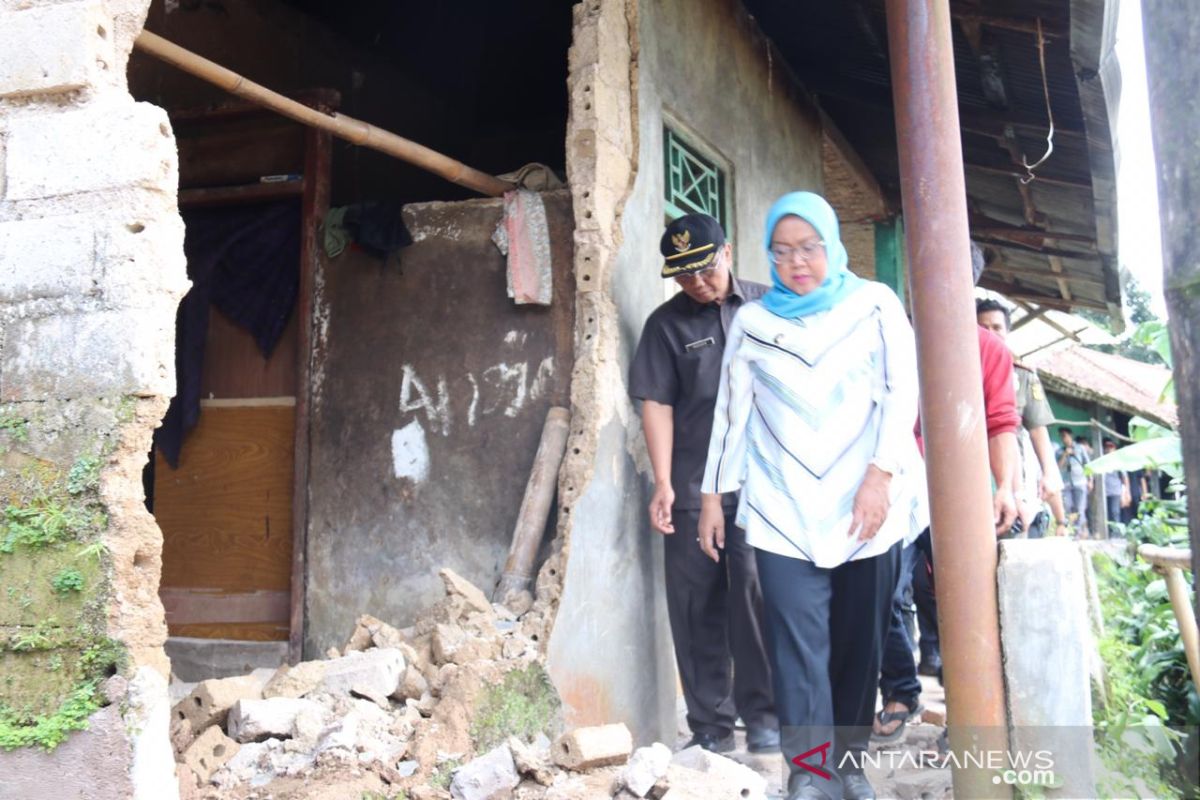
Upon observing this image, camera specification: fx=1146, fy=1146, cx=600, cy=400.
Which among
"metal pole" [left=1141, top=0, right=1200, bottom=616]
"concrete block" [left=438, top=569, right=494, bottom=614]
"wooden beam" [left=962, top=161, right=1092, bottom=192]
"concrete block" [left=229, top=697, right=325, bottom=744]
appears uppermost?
"wooden beam" [left=962, top=161, right=1092, bottom=192]

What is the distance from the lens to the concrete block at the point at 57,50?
3068 millimetres

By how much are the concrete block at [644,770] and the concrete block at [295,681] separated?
40.1 inches

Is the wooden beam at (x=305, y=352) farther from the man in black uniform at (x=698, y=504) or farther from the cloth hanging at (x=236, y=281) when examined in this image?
the man in black uniform at (x=698, y=504)

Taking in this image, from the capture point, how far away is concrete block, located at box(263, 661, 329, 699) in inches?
140

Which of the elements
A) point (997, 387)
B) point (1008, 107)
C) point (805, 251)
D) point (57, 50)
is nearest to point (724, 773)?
point (805, 251)

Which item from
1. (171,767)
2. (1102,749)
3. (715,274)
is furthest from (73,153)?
(1102,749)

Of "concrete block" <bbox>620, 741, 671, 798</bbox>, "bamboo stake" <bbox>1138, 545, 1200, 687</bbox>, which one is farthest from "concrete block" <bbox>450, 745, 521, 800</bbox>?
"bamboo stake" <bbox>1138, 545, 1200, 687</bbox>

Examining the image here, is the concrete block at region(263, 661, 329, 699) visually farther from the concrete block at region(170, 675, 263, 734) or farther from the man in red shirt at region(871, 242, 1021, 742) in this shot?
the man in red shirt at region(871, 242, 1021, 742)

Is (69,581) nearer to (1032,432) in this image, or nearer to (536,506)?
(536,506)

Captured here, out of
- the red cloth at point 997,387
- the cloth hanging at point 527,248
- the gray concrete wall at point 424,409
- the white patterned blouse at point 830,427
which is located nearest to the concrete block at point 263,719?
the gray concrete wall at point 424,409

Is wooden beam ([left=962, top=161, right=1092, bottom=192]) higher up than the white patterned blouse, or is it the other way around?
wooden beam ([left=962, top=161, right=1092, bottom=192])

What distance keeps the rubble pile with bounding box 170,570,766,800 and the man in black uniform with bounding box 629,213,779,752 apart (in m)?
0.69

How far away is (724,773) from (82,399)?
2.13m

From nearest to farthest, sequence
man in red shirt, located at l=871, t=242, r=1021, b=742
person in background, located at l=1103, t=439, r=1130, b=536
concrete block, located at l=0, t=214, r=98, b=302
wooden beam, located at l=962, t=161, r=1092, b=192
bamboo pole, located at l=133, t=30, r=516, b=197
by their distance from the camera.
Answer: concrete block, located at l=0, t=214, r=98, b=302 < bamboo pole, located at l=133, t=30, r=516, b=197 < man in red shirt, located at l=871, t=242, r=1021, b=742 < wooden beam, located at l=962, t=161, r=1092, b=192 < person in background, located at l=1103, t=439, r=1130, b=536
